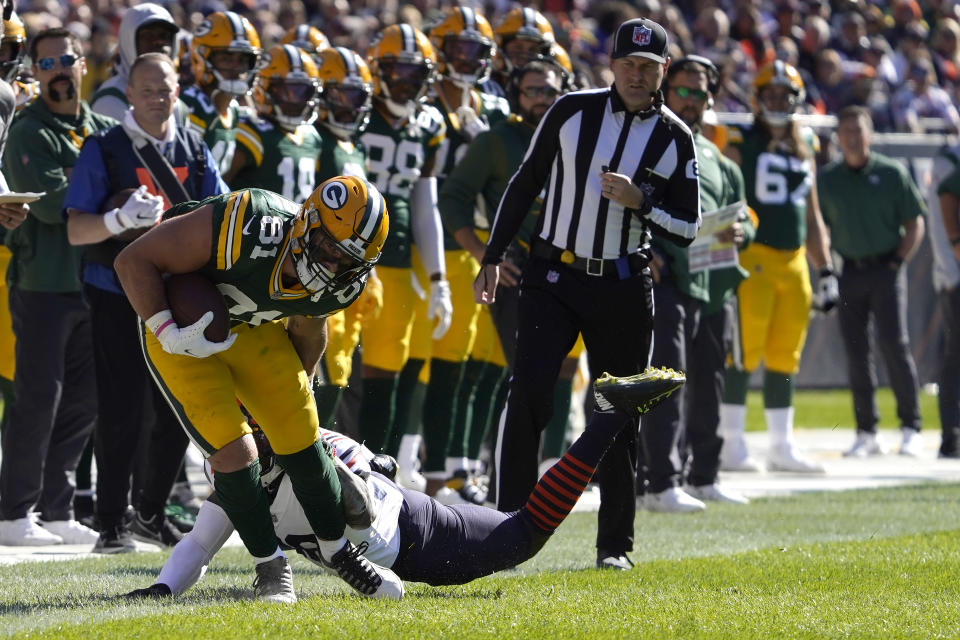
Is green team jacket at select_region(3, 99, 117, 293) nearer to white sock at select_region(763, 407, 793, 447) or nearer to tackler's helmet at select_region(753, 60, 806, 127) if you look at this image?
tackler's helmet at select_region(753, 60, 806, 127)

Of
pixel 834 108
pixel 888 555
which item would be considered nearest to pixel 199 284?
pixel 888 555

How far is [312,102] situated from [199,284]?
2775mm

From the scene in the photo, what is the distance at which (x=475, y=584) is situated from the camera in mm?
5547

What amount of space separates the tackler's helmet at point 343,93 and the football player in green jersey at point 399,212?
291mm

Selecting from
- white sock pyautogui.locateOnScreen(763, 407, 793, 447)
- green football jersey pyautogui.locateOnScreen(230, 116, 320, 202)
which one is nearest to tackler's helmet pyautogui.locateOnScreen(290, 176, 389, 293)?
green football jersey pyautogui.locateOnScreen(230, 116, 320, 202)

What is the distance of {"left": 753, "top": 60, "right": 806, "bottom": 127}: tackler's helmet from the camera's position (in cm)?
935

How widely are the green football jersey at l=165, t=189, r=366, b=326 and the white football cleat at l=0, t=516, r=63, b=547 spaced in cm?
221

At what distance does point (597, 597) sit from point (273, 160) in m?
2.96

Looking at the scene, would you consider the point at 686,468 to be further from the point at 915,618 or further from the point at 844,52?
the point at 844,52

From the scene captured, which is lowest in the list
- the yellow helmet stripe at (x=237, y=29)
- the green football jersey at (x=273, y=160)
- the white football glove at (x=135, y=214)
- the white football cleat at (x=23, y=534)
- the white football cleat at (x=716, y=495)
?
the white football cleat at (x=716, y=495)

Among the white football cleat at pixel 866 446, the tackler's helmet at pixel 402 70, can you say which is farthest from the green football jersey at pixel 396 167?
the white football cleat at pixel 866 446

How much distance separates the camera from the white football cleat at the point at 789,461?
32.7 ft

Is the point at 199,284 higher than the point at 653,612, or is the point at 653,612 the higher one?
the point at 199,284

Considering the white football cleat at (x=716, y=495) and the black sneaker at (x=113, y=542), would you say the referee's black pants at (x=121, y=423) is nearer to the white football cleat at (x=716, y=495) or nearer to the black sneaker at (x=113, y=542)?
the black sneaker at (x=113, y=542)
